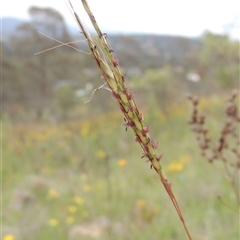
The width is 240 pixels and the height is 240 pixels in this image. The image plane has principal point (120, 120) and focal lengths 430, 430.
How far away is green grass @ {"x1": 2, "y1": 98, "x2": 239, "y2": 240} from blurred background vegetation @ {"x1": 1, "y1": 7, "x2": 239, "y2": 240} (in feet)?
0.03

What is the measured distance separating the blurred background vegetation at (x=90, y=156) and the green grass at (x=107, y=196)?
10mm

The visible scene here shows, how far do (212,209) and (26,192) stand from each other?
2106mm

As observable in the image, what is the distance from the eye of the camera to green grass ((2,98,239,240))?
265 cm

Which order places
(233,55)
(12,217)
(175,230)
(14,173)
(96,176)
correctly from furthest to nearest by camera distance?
(233,55) → (14,173) → (96,176) → (12,217) → (175,230)

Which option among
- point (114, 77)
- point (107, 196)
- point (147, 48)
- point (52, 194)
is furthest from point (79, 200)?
point (147, 48)

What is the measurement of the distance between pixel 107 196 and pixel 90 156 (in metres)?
0.47

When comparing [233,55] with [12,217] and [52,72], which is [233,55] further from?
[12,217]

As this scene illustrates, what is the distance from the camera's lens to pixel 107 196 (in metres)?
3.20

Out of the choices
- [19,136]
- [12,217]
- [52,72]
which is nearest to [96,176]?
[12,217]

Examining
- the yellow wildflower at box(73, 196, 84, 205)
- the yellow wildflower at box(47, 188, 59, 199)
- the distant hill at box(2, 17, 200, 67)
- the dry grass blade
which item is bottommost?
the dry grass blade

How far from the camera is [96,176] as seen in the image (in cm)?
472

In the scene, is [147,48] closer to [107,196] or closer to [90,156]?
[90,156]

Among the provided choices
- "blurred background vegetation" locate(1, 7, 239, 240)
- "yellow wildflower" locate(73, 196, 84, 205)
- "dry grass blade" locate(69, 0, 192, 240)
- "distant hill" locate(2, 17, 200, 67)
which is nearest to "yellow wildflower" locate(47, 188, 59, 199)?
"blurred background vegetation" locate(1, 7, 239, 240)

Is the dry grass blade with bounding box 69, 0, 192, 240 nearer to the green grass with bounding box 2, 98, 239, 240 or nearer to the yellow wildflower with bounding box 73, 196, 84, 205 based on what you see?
the green grass with bounding box 2, 98, 239, 240
